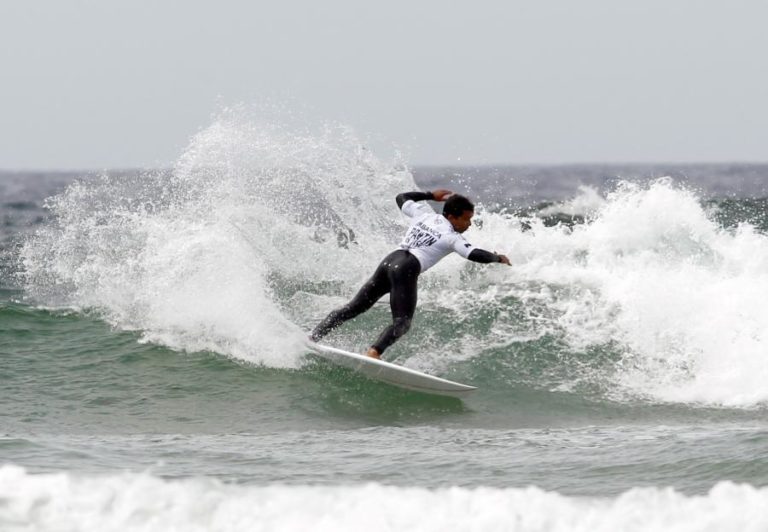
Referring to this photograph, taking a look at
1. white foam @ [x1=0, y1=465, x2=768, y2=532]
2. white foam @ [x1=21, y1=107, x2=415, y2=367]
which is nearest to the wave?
white foam @ [x1=21, y1=107, x2=415, y2=367]

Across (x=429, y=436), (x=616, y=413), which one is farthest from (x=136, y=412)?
(x=616, y=413)

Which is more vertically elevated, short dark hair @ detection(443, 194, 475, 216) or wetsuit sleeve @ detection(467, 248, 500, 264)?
short dark hair @ detection(443, 194, 475, 216)

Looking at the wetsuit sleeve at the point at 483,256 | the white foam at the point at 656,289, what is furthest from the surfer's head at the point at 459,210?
the white foam at the point at 656,289

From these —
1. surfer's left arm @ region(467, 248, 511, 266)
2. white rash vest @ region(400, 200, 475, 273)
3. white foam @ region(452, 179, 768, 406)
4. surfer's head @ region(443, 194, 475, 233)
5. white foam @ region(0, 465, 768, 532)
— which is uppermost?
surfer's head @ region(443, 194, 475, 233)

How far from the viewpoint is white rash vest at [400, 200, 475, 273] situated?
30.7ft

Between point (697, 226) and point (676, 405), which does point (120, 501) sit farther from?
point (697, 226)

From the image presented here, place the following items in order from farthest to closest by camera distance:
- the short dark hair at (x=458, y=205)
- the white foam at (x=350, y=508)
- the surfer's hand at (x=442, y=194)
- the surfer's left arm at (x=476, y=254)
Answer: the surfer's hand at (x=442, y=194)
the short dark hair at (x=458, y=205)
the surfer's left arm at (x=476, y=254)
the white foam at (x=350, y=508)

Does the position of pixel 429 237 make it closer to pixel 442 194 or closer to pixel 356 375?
pixel 442 194

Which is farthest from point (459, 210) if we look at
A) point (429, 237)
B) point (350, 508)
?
point (350, 508)

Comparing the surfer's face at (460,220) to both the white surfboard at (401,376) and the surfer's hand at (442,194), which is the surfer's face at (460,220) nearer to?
the surfer's hand at (442,194)

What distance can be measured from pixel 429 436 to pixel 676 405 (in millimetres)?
2362

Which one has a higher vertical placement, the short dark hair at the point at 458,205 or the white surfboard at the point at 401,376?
the short dark hair at the point at 458,205

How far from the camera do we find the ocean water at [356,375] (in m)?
5.98

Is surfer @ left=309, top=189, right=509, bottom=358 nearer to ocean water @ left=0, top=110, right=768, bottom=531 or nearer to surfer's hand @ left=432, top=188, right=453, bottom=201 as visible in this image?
surfer's hand @ left=432, top=188, right=453, bottom=201
